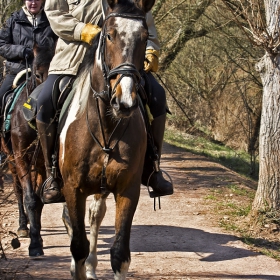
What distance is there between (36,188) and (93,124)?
263cm

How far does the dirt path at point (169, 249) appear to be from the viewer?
23.1 ft

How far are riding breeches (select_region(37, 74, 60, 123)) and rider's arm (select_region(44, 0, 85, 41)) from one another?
532 millimetres

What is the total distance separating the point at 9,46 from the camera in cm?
884

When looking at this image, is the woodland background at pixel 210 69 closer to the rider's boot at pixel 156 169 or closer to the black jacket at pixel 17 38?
the black jacket at pixel 17 38

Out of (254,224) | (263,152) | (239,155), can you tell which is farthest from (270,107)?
(239,155)

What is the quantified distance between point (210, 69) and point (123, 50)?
15771 millimetres

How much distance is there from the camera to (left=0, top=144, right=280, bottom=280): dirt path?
278 inches

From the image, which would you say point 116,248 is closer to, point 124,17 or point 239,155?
point 124,17

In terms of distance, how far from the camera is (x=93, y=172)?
5.59 m

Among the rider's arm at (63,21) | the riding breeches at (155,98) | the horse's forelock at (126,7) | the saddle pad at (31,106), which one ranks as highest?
the horse's forelock at (126,7)

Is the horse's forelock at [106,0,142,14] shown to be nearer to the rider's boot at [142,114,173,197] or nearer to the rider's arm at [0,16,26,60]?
the rider's boot at [142,114,173,197]

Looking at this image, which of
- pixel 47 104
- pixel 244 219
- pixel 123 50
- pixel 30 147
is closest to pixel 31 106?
pixel 30 147

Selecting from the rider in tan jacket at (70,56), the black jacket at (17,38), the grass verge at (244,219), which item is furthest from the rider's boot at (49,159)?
the grass verge at (244,219)

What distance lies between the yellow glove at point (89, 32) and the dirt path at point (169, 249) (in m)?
2.40
